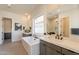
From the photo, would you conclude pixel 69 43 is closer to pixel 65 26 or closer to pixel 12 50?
pixel 65 26

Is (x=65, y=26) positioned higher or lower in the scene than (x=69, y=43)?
higher

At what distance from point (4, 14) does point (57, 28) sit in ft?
13.5

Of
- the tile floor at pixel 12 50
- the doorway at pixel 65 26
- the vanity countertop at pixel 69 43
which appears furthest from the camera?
the tile floor at pixel 12 50

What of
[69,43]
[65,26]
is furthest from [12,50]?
[69,43]

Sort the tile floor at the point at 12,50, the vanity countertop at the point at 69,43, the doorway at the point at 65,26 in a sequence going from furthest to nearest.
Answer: the tile floor at the point at 12,50 < the doorway at the point at 65,26 < the vanity countertop at the point at 69,43

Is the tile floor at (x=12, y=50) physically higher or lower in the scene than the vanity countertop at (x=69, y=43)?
lower

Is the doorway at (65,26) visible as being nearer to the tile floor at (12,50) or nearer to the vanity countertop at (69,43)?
the vanity countertop at (69,43)

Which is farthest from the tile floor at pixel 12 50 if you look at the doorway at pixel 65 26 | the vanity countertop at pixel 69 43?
the vanity countertop at pixel 69 43

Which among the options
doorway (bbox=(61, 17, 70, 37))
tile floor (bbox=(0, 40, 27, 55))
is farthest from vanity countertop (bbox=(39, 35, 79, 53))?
tile floor (bbox=(0, 40, 27, 55))

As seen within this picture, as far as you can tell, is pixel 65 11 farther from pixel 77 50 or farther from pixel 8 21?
pixel 8 21

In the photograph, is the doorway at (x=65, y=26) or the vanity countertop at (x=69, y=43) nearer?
the vanity countertop at (x=69, y=43)

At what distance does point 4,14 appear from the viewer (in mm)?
6328

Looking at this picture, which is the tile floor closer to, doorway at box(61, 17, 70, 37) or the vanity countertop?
doorway at box(61, 17, 70, 37)
